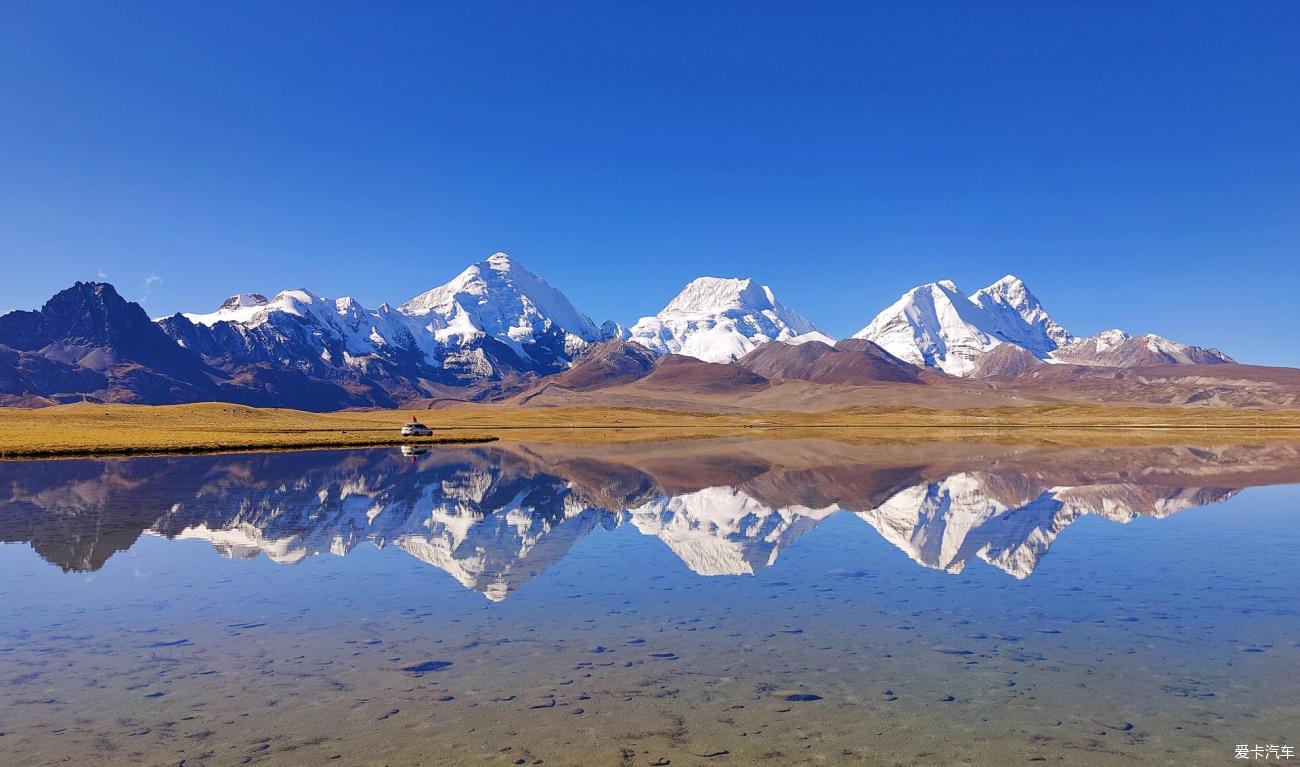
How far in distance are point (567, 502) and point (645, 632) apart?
2507 centimetres

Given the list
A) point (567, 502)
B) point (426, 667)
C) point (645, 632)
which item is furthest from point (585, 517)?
point (426, 667)

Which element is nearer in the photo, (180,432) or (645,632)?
(645,632)

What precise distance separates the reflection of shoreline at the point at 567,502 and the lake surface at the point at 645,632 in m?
0.32

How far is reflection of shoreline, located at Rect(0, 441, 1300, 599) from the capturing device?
1117 inches

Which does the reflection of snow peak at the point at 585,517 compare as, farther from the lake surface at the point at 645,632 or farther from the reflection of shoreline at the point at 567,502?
the lake surface at the point at 645,632

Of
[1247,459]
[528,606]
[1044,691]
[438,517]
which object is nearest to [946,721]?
[1044,691]

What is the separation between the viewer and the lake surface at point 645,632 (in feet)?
40.0

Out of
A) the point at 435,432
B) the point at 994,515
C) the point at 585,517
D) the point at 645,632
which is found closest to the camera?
the point at 645,632

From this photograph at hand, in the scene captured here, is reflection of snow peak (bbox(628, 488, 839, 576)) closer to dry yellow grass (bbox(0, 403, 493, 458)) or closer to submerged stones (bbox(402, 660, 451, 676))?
submerged stones (bbox(402, 660, 451, 676))

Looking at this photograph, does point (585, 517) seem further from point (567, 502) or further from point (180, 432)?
point (180, 432)

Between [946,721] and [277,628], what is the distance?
47.8ft

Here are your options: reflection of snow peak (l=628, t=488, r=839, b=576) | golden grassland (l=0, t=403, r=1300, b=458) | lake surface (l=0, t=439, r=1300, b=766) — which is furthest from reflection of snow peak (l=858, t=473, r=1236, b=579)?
golden grassland (l=0, t=403, r=1300, b=458)

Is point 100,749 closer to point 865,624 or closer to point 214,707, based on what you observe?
point 214,707

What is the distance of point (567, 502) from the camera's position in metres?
42.8
